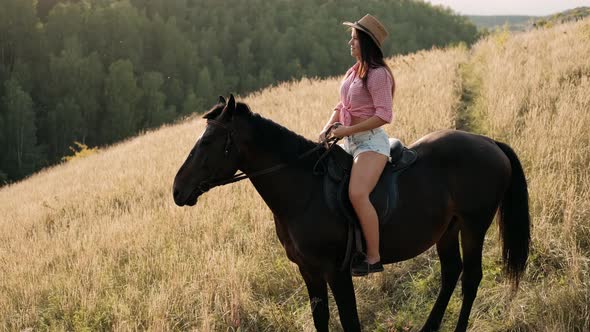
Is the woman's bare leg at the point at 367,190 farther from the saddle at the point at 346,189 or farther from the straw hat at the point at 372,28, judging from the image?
the straw hat at the point at 372,28

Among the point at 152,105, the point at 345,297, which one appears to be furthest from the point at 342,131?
the point at 152,105

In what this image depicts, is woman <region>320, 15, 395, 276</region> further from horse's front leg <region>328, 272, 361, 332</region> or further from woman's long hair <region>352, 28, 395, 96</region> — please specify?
horse's front leg <region>328, 272, 361, 332</region>

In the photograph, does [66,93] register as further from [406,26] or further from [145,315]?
[406,26]

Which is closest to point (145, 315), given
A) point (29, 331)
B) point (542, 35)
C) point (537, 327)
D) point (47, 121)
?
point (29, 331)

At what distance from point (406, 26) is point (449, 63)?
70.9 meters

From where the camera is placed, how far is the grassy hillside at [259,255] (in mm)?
4676

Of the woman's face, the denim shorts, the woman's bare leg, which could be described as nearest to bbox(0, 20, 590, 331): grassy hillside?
the woman's bare leg

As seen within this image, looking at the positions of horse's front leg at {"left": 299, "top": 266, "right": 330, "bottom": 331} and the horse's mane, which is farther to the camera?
horse's front leg at {"left": 299, "top": 266, "right": 330, "bottom": 331}

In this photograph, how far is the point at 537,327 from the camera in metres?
4.06

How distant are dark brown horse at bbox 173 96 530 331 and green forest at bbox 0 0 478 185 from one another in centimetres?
1896

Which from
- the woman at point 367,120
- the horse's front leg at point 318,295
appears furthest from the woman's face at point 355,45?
the horse's front leg at point 318,295

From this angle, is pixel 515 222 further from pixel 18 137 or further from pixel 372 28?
pixel 18 137

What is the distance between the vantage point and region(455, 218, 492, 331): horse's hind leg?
4.22 metres

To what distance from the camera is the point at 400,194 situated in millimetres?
3906
